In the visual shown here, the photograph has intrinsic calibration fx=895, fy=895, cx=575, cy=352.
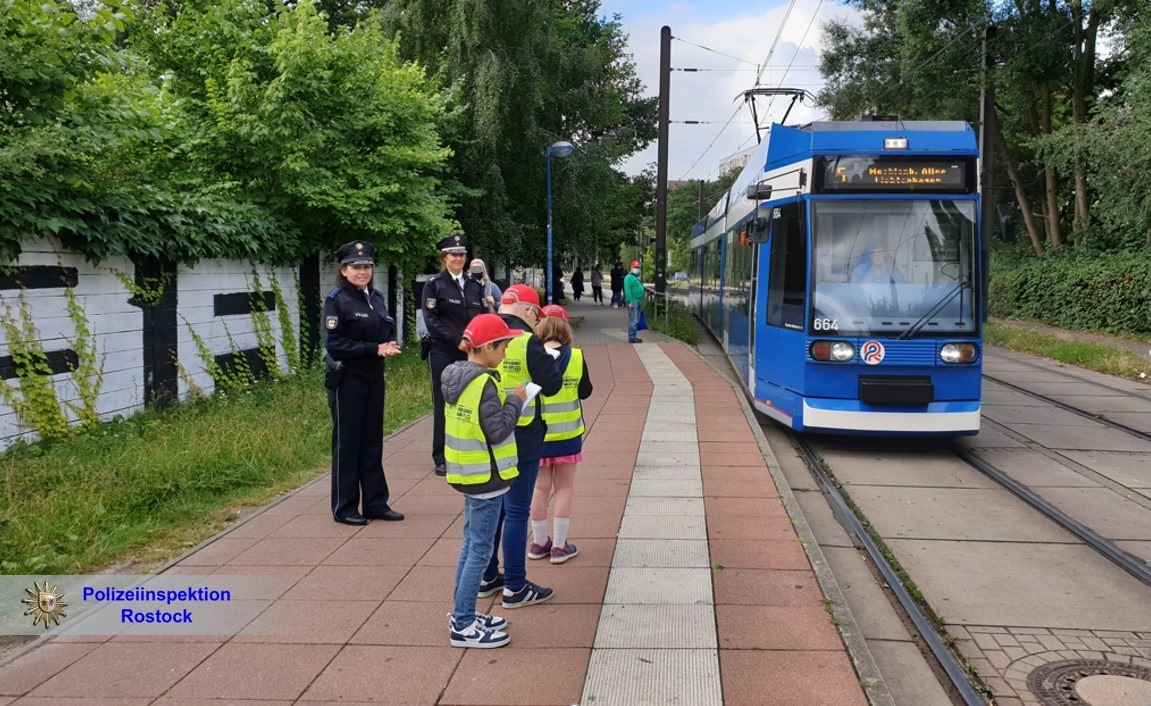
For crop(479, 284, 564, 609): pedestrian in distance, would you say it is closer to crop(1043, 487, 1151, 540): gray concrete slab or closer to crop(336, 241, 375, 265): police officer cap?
crop(336, 241, 375, 265): police officer cap

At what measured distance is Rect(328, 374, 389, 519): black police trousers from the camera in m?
5.93

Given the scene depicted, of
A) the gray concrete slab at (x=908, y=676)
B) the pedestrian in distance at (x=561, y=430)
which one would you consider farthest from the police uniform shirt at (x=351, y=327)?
the gray concrete slab at (x=908, y=676)

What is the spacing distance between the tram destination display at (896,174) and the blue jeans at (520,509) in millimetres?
5357

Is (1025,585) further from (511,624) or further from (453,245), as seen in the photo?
(453,245)

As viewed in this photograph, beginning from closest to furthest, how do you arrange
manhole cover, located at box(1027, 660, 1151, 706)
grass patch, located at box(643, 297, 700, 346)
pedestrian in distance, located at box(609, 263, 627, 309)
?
1. manhole cover, located at box(1027, 660, 1151, 706)
2. grass patch, located at box(643, 297, 700, 346)
3. pedestrian in distance, located at box(609, 263, 627, 309)

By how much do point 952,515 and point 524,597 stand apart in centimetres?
387

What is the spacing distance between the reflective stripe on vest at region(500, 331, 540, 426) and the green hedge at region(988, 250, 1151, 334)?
21.2 metres

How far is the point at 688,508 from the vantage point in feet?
21.3

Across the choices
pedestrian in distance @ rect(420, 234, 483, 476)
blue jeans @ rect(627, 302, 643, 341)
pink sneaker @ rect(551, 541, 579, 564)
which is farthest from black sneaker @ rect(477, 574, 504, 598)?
blue jeans @ rect(627, 302, 643, 341)

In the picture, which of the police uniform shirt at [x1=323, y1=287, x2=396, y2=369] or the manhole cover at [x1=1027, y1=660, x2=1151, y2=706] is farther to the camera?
the police uniform shirt at [x1=323, y1=287, x2=396, y2=369]

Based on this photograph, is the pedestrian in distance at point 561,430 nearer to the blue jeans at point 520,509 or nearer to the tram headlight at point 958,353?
the blue jeans at point 520,509

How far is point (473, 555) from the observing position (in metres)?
4.04

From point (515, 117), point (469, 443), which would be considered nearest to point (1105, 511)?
point (469, 443)

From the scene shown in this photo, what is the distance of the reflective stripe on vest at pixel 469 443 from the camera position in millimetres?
3947
